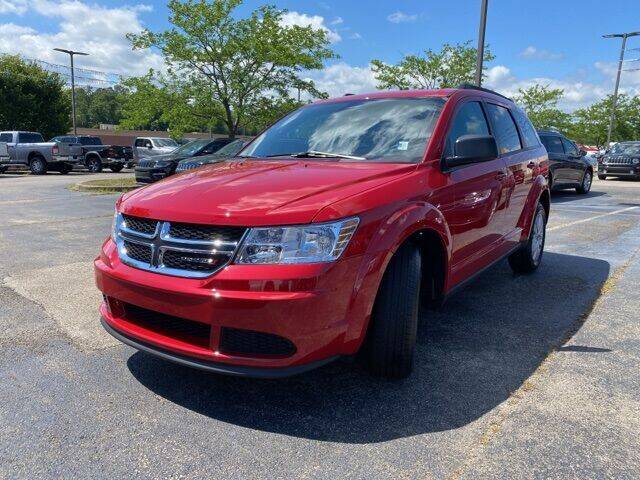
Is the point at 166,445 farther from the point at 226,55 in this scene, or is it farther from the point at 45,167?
the point at 45,167

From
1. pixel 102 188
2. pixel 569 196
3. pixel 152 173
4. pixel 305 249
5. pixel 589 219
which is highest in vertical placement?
pixel 305 249

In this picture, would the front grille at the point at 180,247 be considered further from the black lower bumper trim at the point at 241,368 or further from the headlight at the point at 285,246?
the black lower bumper trim at the point at 241,368

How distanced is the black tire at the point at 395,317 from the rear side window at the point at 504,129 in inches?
85.1

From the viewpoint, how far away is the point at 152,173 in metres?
14.3

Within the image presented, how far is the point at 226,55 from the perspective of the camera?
17.6 meters

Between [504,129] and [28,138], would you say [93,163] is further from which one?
[504,129]

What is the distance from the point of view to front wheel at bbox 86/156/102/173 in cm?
2542

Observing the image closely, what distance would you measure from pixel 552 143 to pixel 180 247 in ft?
43.2

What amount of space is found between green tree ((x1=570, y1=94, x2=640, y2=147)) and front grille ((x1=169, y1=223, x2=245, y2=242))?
48.0 meters

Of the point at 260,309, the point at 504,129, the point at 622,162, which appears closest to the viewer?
the point at 260,309

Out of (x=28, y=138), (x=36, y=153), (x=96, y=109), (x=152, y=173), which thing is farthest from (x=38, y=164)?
(x=96, y=109)

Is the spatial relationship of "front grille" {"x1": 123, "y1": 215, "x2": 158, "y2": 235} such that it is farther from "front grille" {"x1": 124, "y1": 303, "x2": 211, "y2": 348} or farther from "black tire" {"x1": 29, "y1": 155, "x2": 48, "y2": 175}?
"black tire" {"x1": 29, "y1": 155, "x2": 48, "y2": 175}

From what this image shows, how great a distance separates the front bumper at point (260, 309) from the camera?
2.36 metres

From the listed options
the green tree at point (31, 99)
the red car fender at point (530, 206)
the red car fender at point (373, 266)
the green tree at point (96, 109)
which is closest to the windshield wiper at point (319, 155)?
the red car fender at point (373, 266)
